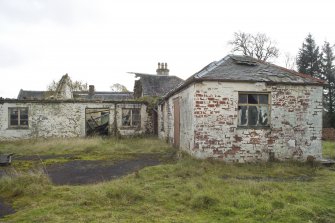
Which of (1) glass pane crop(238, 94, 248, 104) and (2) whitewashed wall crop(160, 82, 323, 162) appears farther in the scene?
(1) glass pane crop(238, 94, 248, 104)

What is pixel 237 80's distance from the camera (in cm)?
1086

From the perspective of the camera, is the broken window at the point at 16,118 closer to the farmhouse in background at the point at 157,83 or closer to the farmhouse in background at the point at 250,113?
the farmhouse in background at the point at 157,83

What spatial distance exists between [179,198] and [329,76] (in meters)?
32.5

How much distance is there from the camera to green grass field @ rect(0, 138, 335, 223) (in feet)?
17.1

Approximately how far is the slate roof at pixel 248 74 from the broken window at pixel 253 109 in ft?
2.29

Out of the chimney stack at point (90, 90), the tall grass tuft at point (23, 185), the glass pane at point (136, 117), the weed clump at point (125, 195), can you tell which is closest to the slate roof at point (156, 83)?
the glass pane at point (136, 117)

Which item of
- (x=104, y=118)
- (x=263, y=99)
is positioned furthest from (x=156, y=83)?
(x=263, y=99)

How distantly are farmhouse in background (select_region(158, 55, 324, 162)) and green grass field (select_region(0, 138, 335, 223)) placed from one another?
5.88 feet

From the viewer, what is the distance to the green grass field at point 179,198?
5.20 meters

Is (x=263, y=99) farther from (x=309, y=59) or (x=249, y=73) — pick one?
(x=309, y=59)

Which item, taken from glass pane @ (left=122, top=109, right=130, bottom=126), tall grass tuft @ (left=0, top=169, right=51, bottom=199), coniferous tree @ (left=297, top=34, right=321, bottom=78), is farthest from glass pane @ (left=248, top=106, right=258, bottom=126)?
coniferous tree @ (left=297, top=34, right=321, bottom=78)

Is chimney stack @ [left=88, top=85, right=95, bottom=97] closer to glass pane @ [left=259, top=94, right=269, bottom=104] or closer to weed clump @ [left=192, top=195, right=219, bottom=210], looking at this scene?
glass pane @ [left=259, top=94, right=269, bottom=104]

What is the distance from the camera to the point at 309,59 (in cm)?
3347

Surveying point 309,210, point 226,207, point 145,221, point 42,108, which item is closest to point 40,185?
point 145,221
